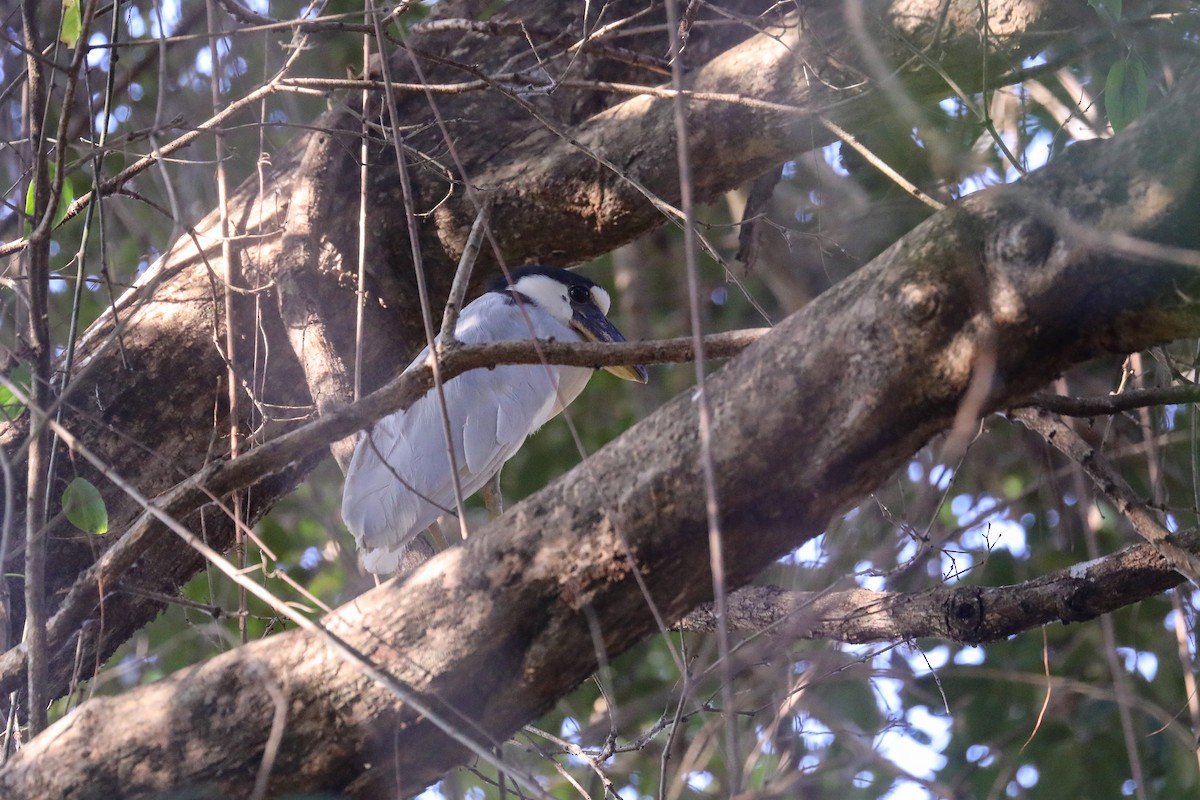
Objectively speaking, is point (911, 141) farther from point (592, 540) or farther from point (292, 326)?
point (592, 540)

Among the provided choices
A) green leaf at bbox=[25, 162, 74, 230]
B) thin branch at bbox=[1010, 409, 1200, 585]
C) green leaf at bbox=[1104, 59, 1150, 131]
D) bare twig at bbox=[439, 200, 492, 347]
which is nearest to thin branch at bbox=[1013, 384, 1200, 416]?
thin branch at bbox=[1010, 409, 1200, 585]

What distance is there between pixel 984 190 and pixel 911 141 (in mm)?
1274

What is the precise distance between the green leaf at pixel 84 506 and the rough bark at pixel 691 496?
37 centimetres

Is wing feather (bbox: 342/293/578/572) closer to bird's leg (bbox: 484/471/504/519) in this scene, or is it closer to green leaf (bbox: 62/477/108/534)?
bird's leg (bbox: 484/471/504/519)

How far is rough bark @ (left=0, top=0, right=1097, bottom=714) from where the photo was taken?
2006mm

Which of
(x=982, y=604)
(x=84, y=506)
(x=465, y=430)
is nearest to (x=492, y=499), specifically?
(x=465, y=430)

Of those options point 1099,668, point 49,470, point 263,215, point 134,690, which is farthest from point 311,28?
point 1099,668

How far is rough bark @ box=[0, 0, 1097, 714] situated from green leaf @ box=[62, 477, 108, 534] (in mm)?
351

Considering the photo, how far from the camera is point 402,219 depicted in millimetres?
Answer: 2256

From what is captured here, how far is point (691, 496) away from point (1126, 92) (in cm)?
95

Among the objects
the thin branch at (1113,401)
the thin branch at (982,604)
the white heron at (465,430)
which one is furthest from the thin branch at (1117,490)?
the white heron at (465,430)

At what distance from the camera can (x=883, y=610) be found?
1.70 m

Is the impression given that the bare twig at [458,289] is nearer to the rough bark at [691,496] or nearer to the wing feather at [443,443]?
the rough bark at [691,496]

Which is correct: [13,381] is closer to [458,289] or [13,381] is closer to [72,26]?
[72,26]
